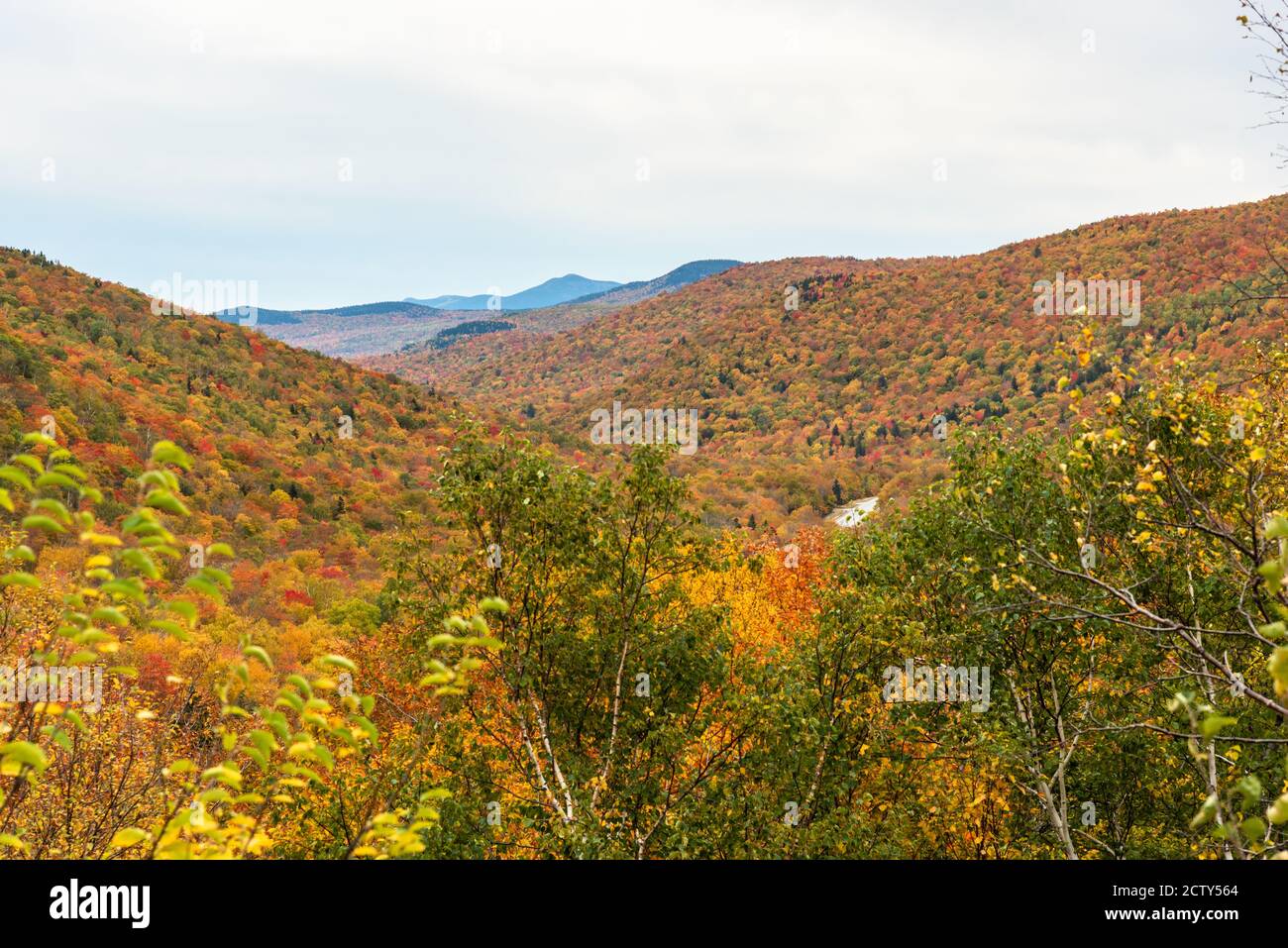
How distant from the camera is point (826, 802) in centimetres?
1182

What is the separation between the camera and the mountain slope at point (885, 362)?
94.2 meters

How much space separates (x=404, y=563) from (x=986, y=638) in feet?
27.8

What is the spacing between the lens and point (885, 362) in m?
142

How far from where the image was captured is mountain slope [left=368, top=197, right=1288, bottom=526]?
94188 millimetres
